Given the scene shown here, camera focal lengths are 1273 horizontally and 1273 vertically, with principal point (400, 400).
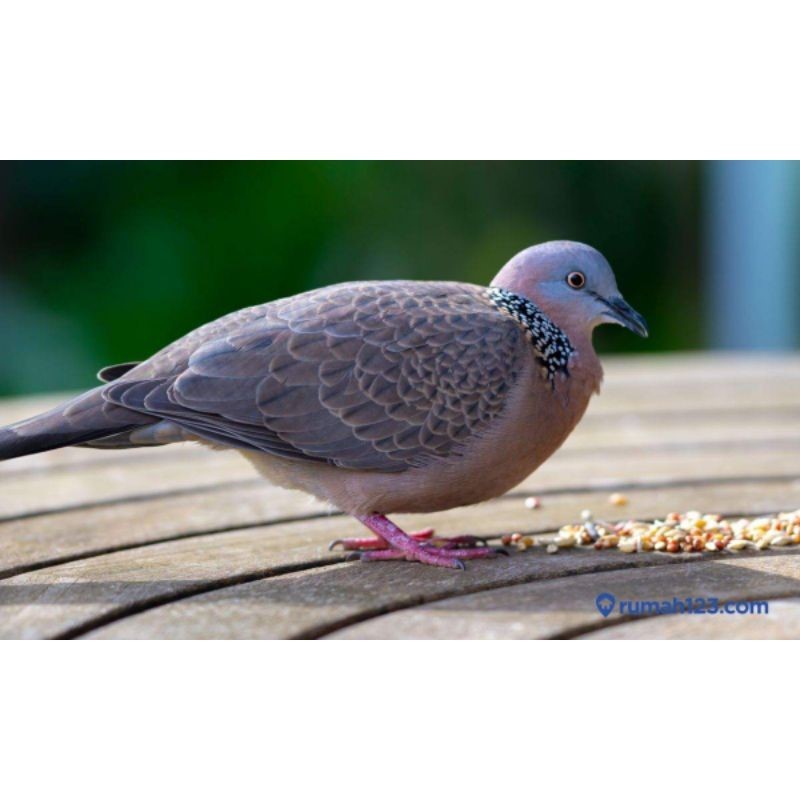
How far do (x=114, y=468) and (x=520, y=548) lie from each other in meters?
Answer: 1.65

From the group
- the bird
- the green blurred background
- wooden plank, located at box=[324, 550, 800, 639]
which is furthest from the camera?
the green blurred background

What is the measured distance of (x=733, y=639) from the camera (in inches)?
85.8

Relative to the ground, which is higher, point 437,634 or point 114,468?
point 437,634

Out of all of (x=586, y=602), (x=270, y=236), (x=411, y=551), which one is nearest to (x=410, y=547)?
(x=411, y=551)

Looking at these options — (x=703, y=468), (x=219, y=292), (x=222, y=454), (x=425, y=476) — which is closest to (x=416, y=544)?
(x=425, y=476)

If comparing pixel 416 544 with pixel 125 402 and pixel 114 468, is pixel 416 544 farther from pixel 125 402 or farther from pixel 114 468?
pixel 114 468

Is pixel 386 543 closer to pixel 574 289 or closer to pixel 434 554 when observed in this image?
pixel 434 554

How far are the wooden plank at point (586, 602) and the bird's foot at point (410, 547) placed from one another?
0.28 metres

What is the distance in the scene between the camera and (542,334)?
3029 millimetres

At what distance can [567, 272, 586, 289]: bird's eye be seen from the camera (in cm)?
311

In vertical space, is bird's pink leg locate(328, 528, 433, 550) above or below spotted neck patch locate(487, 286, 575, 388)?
below

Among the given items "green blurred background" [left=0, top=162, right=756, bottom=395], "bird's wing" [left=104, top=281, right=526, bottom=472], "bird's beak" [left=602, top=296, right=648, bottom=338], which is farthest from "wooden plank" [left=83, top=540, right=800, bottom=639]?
"green blurred background" [left=0, top=162, right=756, bottom=395]

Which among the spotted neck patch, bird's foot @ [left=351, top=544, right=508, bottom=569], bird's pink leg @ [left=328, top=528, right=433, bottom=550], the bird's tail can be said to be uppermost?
the spotted neck patch

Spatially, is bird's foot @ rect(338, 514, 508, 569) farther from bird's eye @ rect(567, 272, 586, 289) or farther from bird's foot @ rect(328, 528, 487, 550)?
bird's eye @ rect(567, 272, 586, 289)
